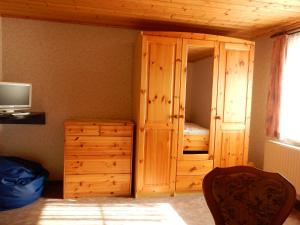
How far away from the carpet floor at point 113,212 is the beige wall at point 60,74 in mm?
802

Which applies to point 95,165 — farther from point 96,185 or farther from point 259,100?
point 259,100

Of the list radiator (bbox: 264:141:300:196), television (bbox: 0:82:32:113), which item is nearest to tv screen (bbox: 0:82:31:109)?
television (bbox: 0:82:32:113)

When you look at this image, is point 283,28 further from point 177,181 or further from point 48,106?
point 48,106

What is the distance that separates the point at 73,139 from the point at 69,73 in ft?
3.23

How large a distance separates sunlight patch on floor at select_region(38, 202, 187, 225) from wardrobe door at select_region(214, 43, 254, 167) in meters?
1.01

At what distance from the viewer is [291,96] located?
126 inches

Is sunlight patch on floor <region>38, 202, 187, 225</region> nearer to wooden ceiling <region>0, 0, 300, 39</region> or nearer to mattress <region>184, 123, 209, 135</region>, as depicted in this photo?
mattress <region>184, 123, 209, 135</region>

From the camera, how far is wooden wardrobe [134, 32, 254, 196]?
3.11 metres

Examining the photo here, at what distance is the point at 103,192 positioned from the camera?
3152 millimetres

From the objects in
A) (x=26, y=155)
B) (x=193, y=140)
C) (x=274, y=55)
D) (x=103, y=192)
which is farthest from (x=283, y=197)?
(x=26, y=155)

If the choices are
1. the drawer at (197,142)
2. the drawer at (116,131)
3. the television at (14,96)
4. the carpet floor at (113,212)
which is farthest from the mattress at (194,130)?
the television at (14,96)

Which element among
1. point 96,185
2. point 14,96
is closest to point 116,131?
point 96,185

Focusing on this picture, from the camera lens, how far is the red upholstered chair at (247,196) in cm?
127

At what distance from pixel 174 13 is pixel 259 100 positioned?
1.95m
